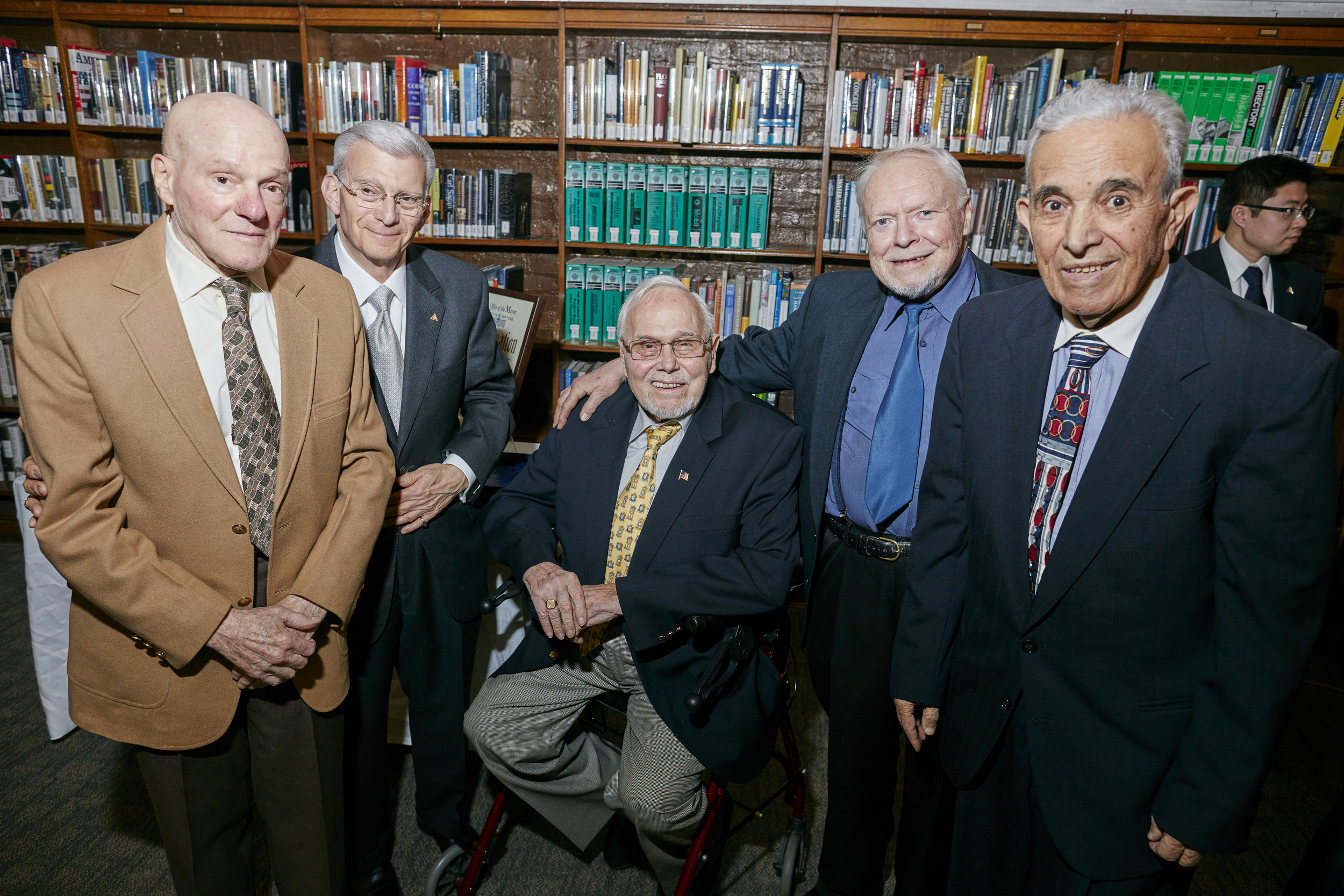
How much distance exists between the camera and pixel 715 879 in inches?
84.9

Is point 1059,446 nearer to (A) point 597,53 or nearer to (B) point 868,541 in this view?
(B) point 868,541

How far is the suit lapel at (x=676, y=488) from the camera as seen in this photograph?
1900 millimetres

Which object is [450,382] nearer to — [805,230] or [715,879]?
[715,879]

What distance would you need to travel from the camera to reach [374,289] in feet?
6.22

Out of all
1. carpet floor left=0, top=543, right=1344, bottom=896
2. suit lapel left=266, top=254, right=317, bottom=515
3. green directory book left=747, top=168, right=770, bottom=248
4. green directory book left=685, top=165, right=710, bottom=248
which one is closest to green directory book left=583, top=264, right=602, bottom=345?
green directory book left=685, top=165, right=710, bottom=248

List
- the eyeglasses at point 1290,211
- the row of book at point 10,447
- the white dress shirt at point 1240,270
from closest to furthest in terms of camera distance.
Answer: the eyeglasses at point 1290,211, the white dress shirt at point 1240,270, the row of book at point 10,447

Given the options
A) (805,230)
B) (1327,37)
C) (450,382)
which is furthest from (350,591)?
(1327,37)

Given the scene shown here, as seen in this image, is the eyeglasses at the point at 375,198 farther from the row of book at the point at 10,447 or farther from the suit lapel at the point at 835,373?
the row of book at the point at 10,447

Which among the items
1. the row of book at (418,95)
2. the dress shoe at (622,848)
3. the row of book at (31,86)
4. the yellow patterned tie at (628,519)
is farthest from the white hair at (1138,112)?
the row of book at (31,86)

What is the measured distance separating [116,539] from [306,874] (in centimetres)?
91

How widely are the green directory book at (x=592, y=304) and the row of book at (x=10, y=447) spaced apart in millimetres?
3184

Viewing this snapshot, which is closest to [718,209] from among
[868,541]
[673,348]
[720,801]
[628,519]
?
[673,348]

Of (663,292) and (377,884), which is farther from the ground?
(663,292)

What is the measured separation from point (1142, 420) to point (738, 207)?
279cm
